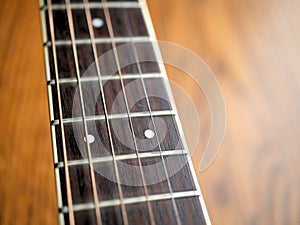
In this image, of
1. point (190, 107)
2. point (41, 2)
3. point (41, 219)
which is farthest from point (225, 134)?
point (41, 2)

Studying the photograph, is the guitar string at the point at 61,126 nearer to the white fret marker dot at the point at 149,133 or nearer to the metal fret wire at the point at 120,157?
the metal fret wire at the point at 120,157

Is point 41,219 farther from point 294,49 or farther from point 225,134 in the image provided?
point 294,49

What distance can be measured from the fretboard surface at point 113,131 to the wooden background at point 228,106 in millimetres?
20

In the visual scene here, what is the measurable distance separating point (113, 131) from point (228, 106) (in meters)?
0.17

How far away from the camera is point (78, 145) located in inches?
33.8

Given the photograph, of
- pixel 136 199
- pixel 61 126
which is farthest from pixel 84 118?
pixel 136 199

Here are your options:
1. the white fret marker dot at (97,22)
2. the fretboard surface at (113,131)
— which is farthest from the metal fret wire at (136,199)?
the white fret marker dot at (97,22)

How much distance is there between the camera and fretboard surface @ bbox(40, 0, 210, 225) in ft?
2.65

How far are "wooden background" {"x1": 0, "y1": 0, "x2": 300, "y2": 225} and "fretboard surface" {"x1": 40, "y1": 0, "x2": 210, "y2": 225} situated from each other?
0.02m

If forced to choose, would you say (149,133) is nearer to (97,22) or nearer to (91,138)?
(91,138)

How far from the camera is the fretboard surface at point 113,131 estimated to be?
0.81 metres

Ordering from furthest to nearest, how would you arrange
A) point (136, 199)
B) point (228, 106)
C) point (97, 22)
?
point (97, 22) < point (228, 106) < point (136, 199)

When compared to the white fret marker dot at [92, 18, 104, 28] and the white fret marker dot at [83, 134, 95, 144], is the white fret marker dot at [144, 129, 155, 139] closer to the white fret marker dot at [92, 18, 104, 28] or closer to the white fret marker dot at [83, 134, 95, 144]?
the white fret marker dot at [83, 134, 95, 144]

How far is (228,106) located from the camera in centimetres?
92
